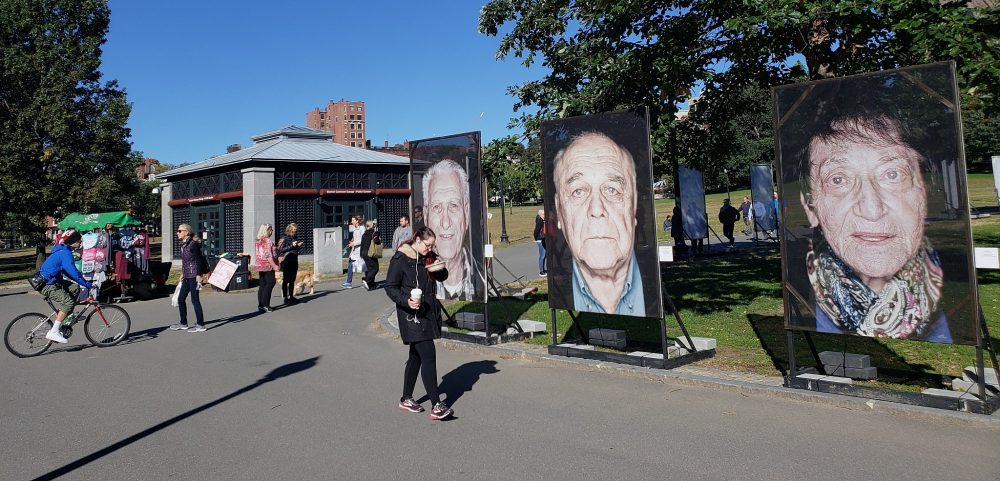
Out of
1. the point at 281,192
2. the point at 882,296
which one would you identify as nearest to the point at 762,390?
the point at 882,296

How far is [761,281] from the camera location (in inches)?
572

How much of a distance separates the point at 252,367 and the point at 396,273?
3455 mm

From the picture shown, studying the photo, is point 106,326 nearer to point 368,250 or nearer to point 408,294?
point 408,294

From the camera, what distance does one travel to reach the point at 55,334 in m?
9.56

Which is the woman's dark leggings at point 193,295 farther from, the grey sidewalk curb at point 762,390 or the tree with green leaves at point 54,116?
A: the tree with green leaves at point 54,116

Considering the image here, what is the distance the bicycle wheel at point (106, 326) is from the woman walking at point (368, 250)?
6779 millimetres

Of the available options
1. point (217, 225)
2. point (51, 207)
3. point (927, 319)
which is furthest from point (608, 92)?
point (51, 207)

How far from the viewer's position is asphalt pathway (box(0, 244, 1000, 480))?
4625 mm

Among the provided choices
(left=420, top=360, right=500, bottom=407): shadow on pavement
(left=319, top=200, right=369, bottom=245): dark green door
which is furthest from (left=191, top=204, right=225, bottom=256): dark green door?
(left=420, top=360, right=500, bottom=407): shadow on pavement

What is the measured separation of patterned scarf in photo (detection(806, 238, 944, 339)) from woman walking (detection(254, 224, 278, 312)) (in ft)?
35.2

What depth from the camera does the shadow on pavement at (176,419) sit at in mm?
4840

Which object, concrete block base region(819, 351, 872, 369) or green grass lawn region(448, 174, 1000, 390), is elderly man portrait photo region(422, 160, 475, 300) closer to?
green grass lawn region(448, 174, 1000, 390)

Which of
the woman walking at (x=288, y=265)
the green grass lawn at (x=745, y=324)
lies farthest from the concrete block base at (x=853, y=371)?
the woman walking at (x=288, y=265)

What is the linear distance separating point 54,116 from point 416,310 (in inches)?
1274
